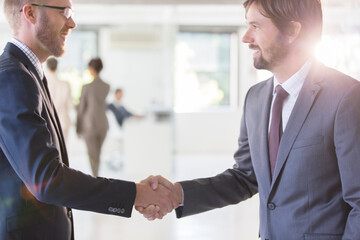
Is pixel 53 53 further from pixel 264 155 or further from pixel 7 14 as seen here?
pixel 264 155

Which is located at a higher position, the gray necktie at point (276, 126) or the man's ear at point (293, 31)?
the man's ear at point (293, 31)

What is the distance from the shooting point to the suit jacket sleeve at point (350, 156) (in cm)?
145

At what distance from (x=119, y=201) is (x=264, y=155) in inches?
22.6

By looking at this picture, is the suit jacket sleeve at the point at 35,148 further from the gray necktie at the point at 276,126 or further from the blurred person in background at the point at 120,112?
the blurred person in background at the point at 120,112

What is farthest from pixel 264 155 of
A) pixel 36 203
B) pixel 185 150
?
pixel 185 150

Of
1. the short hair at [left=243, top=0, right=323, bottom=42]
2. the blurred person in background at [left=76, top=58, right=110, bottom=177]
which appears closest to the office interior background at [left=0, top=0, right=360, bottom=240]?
the short hair at [left=243, top=0, right=323, bottom=42]

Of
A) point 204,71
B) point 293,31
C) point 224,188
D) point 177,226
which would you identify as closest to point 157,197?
point 224,188

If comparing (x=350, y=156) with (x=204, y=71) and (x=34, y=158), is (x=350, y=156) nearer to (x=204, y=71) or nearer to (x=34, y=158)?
(x=34, y=158)

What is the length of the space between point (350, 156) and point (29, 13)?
1.31 meters

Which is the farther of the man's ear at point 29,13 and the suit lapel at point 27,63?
the man's ear at point 29,13

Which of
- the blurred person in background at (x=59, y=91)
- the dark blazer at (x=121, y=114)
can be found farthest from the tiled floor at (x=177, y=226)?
the dark blazer at (x=121, y=114)

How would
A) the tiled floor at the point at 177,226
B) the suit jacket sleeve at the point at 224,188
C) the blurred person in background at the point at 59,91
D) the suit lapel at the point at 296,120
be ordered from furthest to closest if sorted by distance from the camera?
the blurred person in background at the point at 59,91 → the tiled floor at the point at 177,226 → the suit jacket sleeve at the point at 224,188 → the suit lapel at the point at 296,120

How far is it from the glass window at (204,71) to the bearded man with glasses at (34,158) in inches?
377

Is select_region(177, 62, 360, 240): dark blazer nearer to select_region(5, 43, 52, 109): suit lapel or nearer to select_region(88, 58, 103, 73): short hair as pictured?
select_region(5, 43, 52, 109): suit lapel
